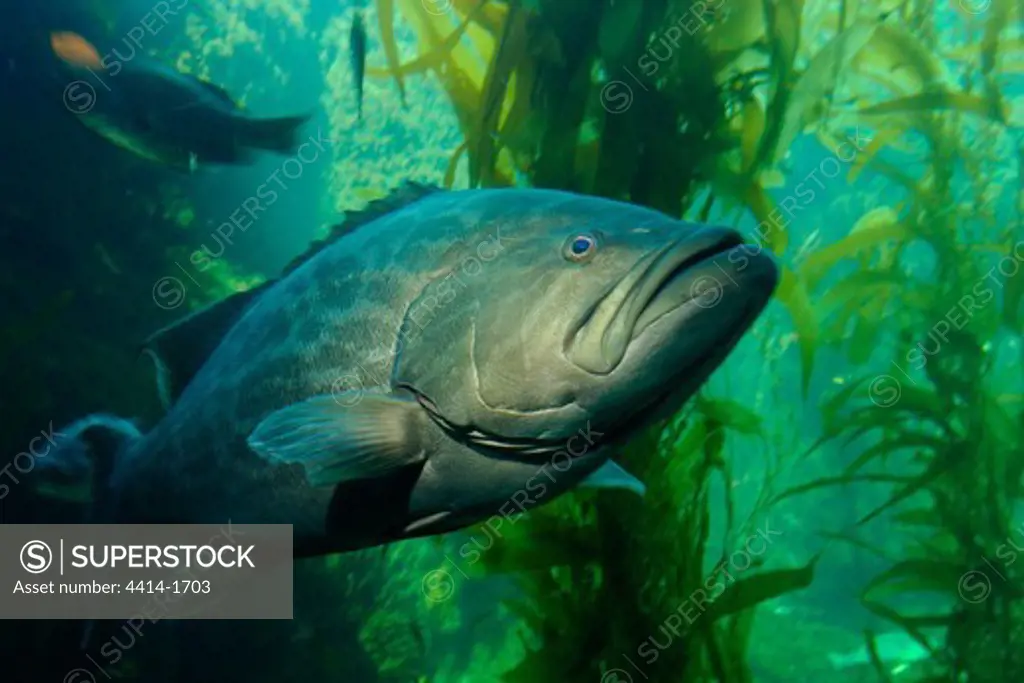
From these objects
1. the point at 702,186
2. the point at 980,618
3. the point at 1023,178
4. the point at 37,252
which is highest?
the point at 37,252

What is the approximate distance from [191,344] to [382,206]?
1.05 meters

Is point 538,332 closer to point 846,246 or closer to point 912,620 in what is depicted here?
point 846,246

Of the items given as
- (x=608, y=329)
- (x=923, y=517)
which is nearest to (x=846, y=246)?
(x=923, y=517)

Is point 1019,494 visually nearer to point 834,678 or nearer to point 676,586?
point 676,586

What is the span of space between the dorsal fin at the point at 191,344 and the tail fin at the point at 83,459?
1.02 feet

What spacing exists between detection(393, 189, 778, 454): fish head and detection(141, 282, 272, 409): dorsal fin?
1139mm

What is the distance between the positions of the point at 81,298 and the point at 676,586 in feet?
24.5

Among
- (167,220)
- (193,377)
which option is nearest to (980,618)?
(193,377)

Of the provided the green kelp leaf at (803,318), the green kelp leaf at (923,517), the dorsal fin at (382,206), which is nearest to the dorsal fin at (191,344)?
the dorsal fin at (382,206)

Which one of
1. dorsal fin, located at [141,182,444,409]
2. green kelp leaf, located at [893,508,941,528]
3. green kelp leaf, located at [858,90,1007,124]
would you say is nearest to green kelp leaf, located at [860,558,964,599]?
green kelp leaf, located at [893,508,941,528]

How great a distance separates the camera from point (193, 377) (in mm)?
2762

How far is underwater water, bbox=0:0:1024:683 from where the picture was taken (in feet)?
6.29

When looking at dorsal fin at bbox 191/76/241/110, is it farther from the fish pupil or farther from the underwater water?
the fish pupil

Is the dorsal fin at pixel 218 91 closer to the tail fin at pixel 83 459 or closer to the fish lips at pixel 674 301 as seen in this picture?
the tail fin at pixel 83 459
